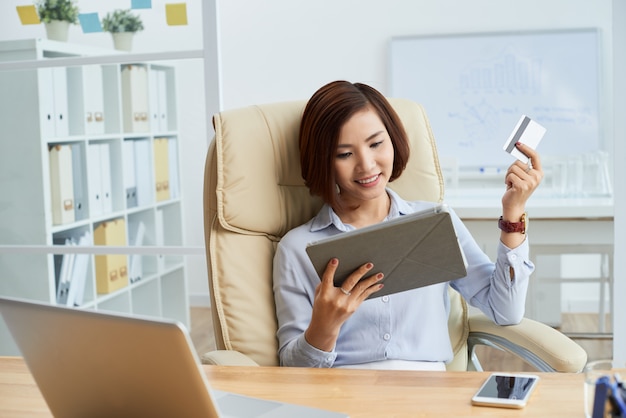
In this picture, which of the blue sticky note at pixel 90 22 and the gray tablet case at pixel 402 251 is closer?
the gray tablet case at pixel 402 251

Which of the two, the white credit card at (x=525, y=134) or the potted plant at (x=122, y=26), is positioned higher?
the potted plant at (x=122, y=26)

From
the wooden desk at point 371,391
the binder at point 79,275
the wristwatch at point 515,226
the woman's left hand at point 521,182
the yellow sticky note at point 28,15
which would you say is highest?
the yellow sticky note at point 28,15

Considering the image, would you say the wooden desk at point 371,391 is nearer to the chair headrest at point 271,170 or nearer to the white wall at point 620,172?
the chair headrest at point 271,170

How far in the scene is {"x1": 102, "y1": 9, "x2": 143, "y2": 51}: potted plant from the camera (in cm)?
274

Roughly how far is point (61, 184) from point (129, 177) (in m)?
0.25

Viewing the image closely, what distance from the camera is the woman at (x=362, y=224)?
1698 mm

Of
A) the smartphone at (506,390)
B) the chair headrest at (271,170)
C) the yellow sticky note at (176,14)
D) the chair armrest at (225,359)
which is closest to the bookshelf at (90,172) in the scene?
the yellow sticky note at (176,14)

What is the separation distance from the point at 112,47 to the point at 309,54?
8.08ft

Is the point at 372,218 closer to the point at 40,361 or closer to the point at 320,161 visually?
the point at 320,161

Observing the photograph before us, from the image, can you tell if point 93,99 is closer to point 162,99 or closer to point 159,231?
point 162,99

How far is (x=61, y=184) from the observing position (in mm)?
2885

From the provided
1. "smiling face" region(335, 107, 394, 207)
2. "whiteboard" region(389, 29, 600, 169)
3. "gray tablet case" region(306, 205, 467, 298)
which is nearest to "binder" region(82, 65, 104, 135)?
"smiling face" region(335, 107, 394, 207)

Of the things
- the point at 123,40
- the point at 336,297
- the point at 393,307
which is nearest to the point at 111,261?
the point at 123,40

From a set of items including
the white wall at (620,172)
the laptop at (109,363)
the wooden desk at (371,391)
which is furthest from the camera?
the white wall at (620,172)
